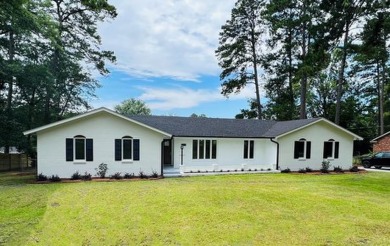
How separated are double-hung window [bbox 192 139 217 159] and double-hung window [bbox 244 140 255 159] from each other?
2.48 m

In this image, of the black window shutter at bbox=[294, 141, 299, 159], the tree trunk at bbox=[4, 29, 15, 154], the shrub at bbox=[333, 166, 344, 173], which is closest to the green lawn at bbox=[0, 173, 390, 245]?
the black window shutter at bbox=[294, 141, 299, 159]

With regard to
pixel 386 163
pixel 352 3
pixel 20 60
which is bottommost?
pixel 386 163

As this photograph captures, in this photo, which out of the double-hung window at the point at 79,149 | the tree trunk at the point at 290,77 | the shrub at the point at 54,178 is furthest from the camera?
the tree trunk at the point at 290,77

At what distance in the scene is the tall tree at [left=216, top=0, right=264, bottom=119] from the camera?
3100 centimetres

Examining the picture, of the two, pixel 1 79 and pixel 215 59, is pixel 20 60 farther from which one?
pixel 215 59

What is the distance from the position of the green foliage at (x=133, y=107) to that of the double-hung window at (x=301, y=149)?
38.1 metres

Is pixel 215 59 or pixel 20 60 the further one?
pixel 215 59

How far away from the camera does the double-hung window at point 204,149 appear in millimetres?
19531

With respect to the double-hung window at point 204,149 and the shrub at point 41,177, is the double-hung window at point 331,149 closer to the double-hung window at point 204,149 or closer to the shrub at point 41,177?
the double-hung window at point 204,149

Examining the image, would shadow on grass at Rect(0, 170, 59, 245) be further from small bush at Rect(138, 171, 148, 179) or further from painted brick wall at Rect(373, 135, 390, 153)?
painted brick wall at Rect(373, 135, 390, 153)

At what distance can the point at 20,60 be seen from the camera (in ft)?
69.7

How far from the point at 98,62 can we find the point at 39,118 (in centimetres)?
705

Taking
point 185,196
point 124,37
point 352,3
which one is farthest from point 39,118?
point 352,3

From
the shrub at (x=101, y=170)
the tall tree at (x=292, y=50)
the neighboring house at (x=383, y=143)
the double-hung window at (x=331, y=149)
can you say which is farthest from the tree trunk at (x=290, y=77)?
the shrub at (x=101, y=170)
